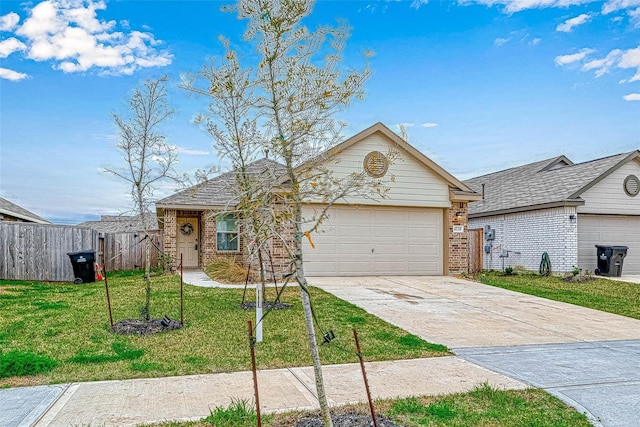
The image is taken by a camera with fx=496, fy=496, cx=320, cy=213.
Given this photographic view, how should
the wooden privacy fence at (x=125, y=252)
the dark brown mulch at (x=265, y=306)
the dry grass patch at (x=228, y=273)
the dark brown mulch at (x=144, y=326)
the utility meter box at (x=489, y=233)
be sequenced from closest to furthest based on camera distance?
the dark brown mulch at (x=144, y=326) < the dark brown mulch at (x=265, y=306) < the dry grass patch at (x=228, y=273) < the wooden privacy fence at (x=125, y=252) < the utility meter box at (x=489, y=233)

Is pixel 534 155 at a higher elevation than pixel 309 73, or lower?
higher

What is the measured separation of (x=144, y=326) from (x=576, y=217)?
14562 millimetres

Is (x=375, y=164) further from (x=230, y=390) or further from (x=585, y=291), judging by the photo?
(x=585, y=291)

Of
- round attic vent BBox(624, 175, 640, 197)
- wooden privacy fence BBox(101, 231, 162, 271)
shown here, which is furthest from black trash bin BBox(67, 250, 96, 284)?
round attic vent BBox(624, 175, 640, 197)

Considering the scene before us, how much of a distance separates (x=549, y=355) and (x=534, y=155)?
22.8 metres

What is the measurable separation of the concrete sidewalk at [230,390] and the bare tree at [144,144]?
321 cm

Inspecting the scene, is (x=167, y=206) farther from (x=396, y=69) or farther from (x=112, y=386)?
(x=112, y=386)

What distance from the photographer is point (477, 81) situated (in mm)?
15703

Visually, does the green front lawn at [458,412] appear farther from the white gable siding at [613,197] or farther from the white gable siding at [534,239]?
the white gable siding at [613,197]

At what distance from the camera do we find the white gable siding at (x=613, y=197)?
674 inches

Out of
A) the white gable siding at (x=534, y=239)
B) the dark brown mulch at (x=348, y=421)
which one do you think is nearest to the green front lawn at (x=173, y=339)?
the dark brown mulch at (x=348, y=421)

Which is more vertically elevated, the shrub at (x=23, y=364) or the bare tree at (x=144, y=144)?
the bare tree at (x=144, y=144)

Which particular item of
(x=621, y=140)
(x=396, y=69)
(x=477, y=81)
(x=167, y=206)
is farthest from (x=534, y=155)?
(x=167, y=206)

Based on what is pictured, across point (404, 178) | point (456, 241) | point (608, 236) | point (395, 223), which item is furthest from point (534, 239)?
point (404, 178)
